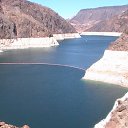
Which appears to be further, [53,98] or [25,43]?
[25,43]

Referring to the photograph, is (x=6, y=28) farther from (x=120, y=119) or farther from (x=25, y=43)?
(x=120, y=119)

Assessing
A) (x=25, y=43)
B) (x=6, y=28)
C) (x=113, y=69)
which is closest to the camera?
(x=113, y=69)

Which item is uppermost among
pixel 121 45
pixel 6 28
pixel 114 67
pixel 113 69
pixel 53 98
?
pixel 121 45

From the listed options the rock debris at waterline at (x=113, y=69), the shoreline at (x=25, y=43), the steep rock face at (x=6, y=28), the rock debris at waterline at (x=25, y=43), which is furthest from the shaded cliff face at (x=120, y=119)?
the steep rock face at (x=6, y=28)

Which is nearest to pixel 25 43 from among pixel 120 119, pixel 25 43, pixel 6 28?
pixel 25 43

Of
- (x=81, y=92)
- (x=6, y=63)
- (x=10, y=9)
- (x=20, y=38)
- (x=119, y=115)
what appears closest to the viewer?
(x=119, y=115)

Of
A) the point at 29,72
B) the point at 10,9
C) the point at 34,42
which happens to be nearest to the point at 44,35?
the point at 34,42

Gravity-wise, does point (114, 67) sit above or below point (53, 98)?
above

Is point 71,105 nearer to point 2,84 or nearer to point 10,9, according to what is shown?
point 2,84
